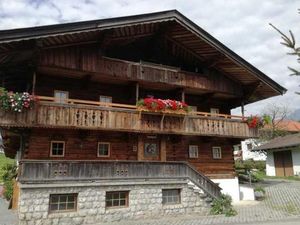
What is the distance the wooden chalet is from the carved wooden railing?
0.05 m

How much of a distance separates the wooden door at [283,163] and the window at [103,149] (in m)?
24.1

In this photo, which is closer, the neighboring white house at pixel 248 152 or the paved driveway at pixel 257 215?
the paved driveway at pixel 257 215

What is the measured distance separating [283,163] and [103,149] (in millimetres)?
25181

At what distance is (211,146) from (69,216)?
11514 mm

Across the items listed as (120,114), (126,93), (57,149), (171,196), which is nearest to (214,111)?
(126,93)

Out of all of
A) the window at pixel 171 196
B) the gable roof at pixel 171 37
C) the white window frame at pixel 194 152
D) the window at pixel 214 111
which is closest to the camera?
the gable roof at pixel 171 37

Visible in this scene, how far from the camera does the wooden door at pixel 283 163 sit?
120 feet

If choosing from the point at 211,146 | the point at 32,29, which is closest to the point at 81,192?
the point at 32,29

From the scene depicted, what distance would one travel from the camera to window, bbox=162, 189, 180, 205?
1847cm

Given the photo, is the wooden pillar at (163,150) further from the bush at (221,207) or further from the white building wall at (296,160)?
the white building wall at (296,160)

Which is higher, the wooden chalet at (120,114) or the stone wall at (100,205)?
the wooden chalet at (120,114)

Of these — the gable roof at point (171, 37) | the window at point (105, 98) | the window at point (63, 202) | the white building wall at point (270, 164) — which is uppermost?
the gable roof at point (171, 37)

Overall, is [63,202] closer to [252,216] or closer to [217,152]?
[252,216]

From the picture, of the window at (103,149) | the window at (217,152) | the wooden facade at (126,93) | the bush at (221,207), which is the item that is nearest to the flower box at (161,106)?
the wooden facade at (126,93)
